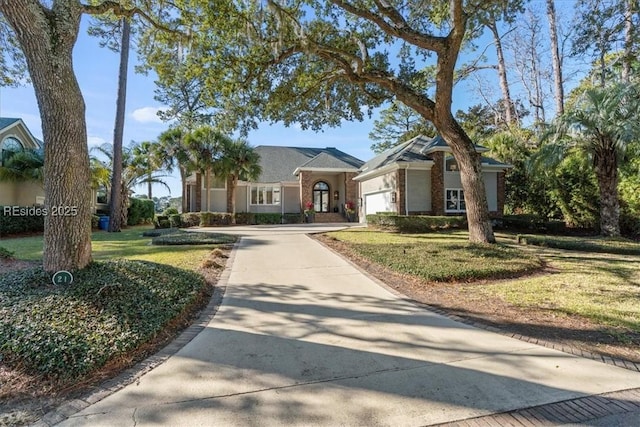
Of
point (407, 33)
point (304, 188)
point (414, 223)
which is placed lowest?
point (414, 223)

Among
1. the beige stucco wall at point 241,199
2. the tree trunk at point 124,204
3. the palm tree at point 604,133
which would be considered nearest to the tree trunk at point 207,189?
the beige stucco wall at point 241,199

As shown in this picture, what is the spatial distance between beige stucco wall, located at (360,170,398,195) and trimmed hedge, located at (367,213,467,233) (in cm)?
302

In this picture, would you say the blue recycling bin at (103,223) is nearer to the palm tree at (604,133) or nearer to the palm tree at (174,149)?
the palm tree at (174,149)

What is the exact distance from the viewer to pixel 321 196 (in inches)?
Answer: 1118

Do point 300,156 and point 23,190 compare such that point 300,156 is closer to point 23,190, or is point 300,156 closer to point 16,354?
point 23,190

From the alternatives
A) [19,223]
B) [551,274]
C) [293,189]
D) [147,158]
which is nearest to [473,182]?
[551,274]

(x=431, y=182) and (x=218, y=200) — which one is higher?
(x=431, y=182)

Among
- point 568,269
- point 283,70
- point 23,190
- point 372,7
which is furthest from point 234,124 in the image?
point 23,190

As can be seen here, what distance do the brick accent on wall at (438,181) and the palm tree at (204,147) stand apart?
13437 mm

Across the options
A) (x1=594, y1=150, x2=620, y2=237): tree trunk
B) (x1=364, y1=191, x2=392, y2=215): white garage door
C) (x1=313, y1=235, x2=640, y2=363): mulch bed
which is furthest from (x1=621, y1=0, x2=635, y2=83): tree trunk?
(x1=364, y1=191, x2=392, y2=215): white garage door

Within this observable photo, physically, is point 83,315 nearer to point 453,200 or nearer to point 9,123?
point 453,200

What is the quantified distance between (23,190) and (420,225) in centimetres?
2063

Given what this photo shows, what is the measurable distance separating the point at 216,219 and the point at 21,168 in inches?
409

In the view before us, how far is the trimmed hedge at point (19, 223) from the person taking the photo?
15492 millimetres
